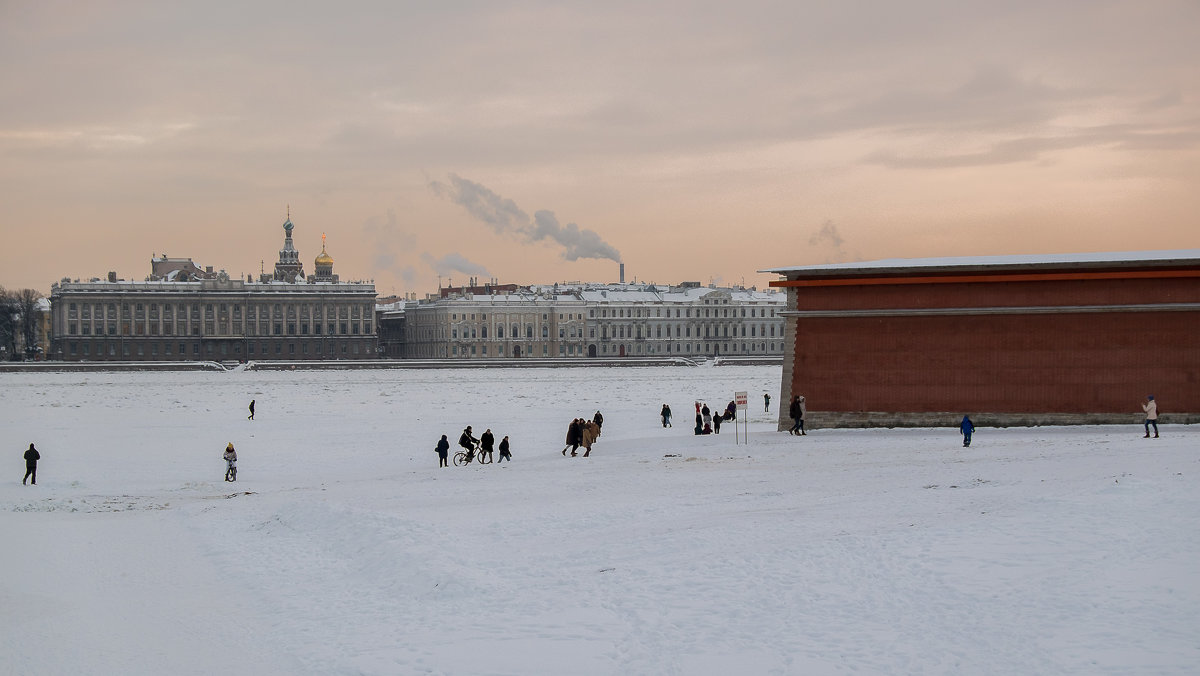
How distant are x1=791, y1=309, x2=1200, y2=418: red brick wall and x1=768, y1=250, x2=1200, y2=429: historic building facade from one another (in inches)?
1.0

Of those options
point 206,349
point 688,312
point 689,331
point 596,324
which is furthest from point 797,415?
point 688,312

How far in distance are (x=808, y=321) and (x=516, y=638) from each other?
20.9m

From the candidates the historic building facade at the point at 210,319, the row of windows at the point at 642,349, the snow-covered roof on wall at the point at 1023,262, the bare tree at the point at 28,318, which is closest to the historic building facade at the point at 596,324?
the row of windows at the point at 642,349

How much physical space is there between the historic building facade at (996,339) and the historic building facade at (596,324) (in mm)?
115720

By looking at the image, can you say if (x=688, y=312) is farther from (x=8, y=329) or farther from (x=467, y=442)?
(x=467, y=442)

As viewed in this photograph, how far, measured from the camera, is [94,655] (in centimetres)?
1364

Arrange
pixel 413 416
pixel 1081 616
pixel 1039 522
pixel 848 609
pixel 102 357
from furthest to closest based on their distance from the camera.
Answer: pixel 102 357 < pixel 413 416 < pixel 1039 522 < pixel 848 609 < pixel 1081 616

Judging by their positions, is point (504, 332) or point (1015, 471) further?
point (504, 332)

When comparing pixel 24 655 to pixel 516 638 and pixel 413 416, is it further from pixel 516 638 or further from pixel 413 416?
pixel 413 416

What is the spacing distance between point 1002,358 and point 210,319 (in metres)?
125

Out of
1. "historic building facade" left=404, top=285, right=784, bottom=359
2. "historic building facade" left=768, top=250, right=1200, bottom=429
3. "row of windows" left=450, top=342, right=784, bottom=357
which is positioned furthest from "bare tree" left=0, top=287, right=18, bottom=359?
"historic building facade" left=768, top=250, right=1200, bottom=429

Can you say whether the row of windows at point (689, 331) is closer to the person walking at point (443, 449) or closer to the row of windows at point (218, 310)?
the row of windows at point (218, 310)

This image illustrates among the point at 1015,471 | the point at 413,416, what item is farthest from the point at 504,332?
the point at 1015,471

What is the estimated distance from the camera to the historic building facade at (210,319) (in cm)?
13875
